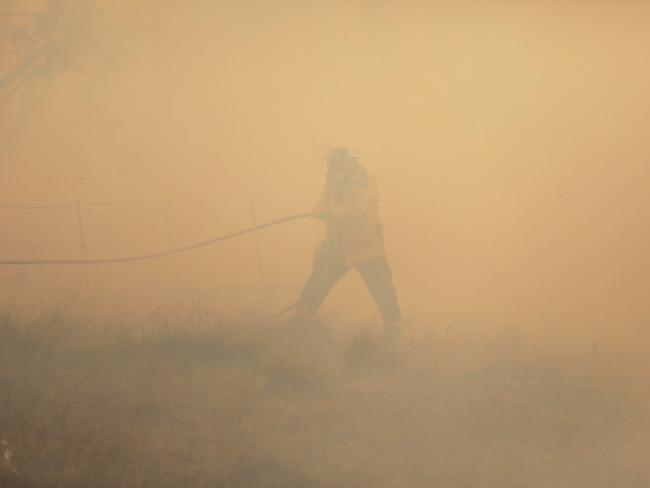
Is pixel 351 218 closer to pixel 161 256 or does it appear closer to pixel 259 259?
pixel 259 259

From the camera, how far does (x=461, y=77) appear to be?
533 cm

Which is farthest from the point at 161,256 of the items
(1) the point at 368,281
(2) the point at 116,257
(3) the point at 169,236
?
(1) the point at 368,281

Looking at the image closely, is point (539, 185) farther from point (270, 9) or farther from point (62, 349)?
point (62, 349)

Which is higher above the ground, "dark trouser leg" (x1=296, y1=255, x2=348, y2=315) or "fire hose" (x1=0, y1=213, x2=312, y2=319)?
"fire hose" (x1=0, y1=213, x2=312, y2=319)

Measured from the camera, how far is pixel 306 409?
5129mm

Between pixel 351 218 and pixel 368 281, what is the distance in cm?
38

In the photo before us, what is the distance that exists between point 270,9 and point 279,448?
247cm

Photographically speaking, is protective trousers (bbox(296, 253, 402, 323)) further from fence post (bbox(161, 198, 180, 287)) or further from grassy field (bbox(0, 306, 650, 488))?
fence post (bbox(161, 198, 180, 287))

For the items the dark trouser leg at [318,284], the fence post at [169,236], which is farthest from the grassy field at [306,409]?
the fence post at [169,236]

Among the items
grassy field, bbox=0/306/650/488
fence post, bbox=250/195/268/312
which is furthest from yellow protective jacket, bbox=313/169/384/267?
grassy field, bbox=0/306/650/488

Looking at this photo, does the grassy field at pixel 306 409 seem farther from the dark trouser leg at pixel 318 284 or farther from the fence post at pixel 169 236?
the fence post at pixel 169 236

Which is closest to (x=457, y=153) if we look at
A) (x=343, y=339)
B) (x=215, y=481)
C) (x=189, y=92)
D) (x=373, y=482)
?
(x=343, y=339)

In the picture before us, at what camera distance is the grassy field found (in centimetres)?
486

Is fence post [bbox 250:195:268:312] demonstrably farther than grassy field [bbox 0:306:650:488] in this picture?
Yes
